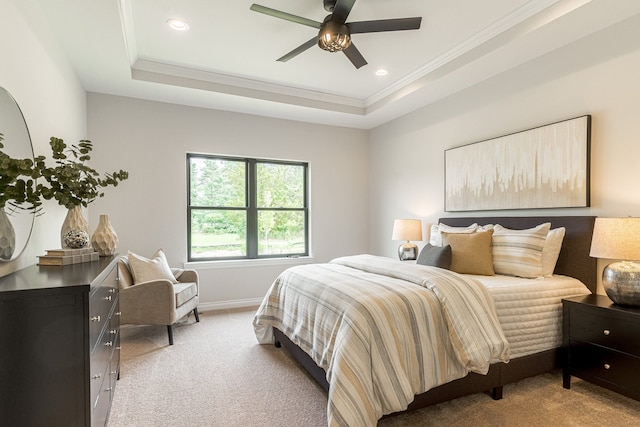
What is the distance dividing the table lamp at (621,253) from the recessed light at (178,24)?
139 inches

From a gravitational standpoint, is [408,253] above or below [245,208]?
below

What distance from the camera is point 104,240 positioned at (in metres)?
2.38

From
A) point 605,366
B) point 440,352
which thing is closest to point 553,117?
point 605,366

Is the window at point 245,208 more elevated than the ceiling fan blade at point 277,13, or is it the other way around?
the ceiling fan blade at point 277,13

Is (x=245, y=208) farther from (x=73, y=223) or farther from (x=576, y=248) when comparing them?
(x=576, y=248)

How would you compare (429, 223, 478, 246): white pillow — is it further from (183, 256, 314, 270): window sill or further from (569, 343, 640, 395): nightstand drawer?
(183, 256, 314, 270): window sill

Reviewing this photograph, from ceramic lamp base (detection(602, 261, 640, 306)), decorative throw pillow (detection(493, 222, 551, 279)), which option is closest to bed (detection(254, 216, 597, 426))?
decorative throw pillow (detection(493, 222, 551, 279))

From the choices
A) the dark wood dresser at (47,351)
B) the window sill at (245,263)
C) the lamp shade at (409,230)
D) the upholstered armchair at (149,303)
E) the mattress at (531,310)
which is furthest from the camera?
the window sill at (245,263)

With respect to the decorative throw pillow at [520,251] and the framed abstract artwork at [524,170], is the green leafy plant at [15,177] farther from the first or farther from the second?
the framed abstract artwork at [524,170]

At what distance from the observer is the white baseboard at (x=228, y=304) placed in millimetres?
4403

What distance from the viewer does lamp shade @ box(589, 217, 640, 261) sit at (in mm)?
2105

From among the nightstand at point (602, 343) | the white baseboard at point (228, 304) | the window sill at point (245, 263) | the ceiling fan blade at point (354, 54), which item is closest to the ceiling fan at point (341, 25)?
the ceiling fan blade at point (354, 54)

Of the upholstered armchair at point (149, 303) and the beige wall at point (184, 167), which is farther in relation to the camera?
the beige wall at point (184, 167)

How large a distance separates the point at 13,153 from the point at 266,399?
207 cm
